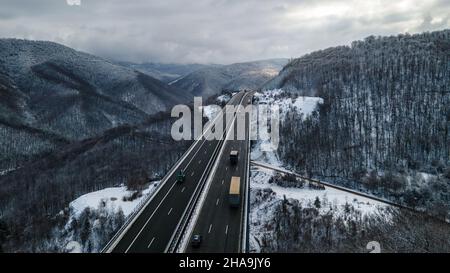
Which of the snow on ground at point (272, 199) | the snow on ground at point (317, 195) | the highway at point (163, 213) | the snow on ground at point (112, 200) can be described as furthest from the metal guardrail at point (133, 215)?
the snow on ground at point (317, 195)

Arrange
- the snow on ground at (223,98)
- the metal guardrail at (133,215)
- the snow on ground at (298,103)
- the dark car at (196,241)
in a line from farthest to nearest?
the snow on ground at (223,98) → the snow on ground at (298,103) → the metal guardrail at (133,215) → the dark car at (196,241)

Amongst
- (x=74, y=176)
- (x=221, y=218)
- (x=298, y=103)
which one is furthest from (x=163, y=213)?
(x=298, y=103)

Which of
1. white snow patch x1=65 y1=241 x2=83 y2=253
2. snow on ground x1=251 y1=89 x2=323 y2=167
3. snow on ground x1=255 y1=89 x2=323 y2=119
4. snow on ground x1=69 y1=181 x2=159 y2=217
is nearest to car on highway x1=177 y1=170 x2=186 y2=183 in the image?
snow on ground x1=69 y1=181 x2=159 y2=217

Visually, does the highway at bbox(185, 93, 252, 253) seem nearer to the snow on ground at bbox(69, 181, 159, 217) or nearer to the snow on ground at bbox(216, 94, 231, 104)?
the snow on ground at bbox(69, 181, 159, 217)

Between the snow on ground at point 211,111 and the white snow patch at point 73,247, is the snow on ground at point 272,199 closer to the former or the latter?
the white snow patch at point 73,247

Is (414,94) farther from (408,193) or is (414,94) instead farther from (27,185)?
(27,185)

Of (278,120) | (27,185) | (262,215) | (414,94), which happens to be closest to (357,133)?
(278,120)
